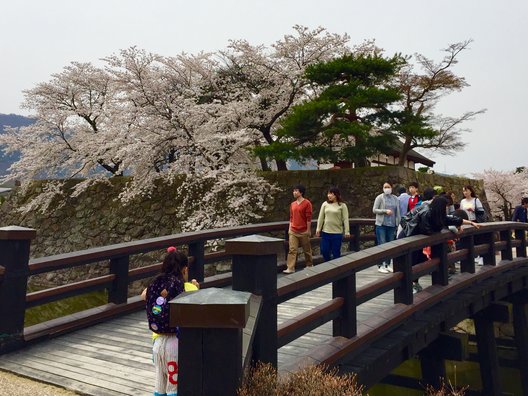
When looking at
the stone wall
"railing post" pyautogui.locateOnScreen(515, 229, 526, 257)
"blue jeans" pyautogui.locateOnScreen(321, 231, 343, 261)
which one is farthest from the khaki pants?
the stone wall

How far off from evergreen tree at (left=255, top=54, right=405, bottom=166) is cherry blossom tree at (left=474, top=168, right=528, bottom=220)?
25.5 meters

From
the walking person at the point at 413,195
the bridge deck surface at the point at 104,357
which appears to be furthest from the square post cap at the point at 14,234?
the walking person at the point at 413,195

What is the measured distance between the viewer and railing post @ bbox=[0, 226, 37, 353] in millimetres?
4621

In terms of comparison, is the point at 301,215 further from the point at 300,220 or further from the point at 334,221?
the point at 334,221

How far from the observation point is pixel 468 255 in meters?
7.63

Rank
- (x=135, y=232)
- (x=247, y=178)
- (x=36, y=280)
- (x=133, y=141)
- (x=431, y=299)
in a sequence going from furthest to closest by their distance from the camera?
1. (x=36, y=280)
2. (x=135, y=232)
3. (x=133, y=141)
4. (x=247, y=178)
5. (x=431, y=299)

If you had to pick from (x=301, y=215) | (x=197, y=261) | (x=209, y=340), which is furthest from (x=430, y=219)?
(x=209, y=340)

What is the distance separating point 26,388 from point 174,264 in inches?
73.9

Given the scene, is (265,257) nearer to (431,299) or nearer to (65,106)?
(431,299)

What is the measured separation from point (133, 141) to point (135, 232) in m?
4.17

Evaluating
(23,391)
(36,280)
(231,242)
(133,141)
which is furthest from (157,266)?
(36,280)

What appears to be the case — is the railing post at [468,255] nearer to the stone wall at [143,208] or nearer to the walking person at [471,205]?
the walking person at [471,205]

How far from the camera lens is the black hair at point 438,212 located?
19.7 ft

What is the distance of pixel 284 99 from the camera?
1736 cm
